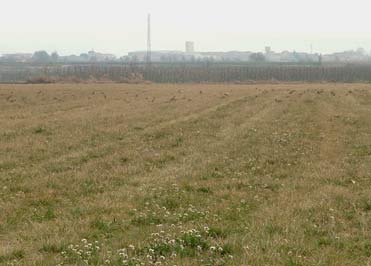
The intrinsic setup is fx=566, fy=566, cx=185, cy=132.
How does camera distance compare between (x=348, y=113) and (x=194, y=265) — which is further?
(x=348, y=113)

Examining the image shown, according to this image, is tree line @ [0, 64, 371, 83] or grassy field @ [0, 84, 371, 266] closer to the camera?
grassy field @ [0, 84, 371, 266]

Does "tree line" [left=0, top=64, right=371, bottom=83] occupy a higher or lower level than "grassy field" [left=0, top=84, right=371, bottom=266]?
lower

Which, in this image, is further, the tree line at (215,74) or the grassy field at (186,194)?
the tree line at (215,74)

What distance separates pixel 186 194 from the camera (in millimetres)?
11852

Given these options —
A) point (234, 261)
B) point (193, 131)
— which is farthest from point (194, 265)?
point (193, 131)

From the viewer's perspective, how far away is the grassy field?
26.7 feet

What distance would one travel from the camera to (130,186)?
503 inches

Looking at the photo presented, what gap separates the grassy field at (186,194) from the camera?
8.12m

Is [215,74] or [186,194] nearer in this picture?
[186,194]

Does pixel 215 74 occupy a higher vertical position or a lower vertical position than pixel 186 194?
lower

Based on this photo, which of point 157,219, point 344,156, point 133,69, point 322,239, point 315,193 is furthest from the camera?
point 133,69

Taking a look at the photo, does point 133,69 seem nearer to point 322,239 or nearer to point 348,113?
point 348,113

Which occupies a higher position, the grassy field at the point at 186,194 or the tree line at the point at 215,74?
the grassy field at the point at 186,194

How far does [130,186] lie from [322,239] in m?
5.25
